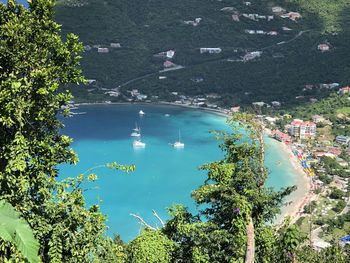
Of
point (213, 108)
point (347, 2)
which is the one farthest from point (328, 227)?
point (347, 2)

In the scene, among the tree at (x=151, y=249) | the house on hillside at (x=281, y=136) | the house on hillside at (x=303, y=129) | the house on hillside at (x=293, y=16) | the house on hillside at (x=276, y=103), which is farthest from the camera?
the house on hillside at (x=293, y=16)

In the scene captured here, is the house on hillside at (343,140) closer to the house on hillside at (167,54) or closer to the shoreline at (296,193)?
the shoreline at (296,193)

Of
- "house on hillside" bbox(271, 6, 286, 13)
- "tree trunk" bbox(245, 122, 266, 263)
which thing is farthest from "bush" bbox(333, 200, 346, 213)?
"house on hillside" bbox(271, 6, 286, 13)

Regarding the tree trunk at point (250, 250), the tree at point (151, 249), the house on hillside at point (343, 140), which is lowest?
the house on hillside at point (343, 140)

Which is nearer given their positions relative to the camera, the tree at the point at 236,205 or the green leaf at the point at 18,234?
the green leaf at the point at 18,234

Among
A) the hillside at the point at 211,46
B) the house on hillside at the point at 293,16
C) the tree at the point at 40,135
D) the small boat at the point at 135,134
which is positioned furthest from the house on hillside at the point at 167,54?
the tree at the point at 40,135

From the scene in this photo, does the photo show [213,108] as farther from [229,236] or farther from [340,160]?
[229,236]
